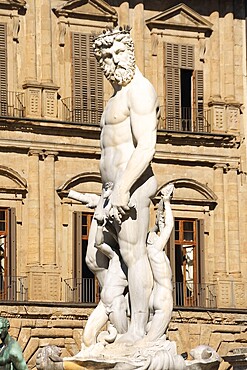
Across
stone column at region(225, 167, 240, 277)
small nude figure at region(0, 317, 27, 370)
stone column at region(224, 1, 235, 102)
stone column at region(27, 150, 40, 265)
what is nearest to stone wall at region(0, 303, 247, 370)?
stone column at region(225, 167, 240, 277)

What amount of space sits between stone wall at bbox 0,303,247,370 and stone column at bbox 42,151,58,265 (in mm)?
1355

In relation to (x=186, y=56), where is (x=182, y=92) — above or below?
below

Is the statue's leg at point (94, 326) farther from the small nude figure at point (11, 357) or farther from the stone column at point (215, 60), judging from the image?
the stone column at point (215, 60)

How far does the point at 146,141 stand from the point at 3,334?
254 cm

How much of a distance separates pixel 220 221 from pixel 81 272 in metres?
4.52

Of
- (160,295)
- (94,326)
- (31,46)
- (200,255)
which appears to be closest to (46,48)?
(31,46)

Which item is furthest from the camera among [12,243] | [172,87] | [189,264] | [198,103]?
[198,103]

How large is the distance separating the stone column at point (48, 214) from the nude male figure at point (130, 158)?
2738 centimetres

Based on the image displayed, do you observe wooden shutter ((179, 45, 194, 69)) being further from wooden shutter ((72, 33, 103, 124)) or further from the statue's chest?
the statue's chest

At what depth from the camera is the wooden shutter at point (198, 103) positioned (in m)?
49.2

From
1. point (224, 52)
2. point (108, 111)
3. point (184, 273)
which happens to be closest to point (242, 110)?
point (224, 52)

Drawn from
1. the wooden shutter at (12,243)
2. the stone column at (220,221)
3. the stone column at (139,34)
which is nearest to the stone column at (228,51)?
the stone column at (220,221)

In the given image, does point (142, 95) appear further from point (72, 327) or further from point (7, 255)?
point (72, 327)

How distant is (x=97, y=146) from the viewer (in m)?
48.0
